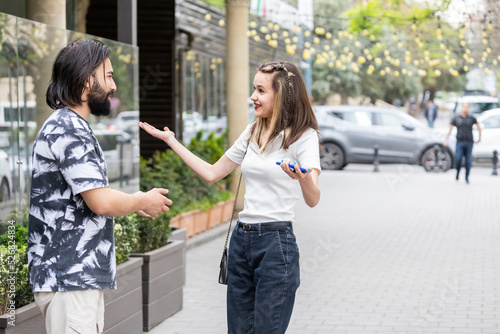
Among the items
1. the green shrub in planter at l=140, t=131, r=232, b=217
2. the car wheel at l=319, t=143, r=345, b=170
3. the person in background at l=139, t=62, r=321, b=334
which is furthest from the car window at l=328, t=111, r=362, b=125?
the person in background at l=139, t=62, r=321, b=334

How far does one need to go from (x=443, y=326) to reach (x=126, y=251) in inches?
101

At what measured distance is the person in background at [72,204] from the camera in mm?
3244

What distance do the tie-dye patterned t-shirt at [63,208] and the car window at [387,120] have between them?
68.7 ft

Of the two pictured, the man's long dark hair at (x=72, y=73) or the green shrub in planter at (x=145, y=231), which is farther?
the green shrub in planter at (x=145, y=231)

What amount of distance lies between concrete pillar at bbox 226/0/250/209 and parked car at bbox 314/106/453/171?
986cm

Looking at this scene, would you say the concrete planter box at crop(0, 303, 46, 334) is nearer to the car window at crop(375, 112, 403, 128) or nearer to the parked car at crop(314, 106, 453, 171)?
the parked car at crop(314, 106, 453, 171)

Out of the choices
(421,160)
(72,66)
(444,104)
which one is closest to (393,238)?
(72,66)

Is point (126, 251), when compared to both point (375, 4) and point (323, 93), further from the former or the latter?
A: point (323, 93)

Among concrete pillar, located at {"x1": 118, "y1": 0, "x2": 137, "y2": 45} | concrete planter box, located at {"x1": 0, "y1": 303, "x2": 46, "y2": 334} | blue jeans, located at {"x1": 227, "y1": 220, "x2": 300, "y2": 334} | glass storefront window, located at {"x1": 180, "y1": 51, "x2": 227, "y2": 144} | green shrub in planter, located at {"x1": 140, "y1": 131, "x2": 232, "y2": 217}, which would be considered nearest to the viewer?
blue jeans, located at {"x1": 227, "y1": 220, "x2": 300, "y2": 334}

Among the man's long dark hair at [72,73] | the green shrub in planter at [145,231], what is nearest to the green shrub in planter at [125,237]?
the green shrub in planter at [145,231]

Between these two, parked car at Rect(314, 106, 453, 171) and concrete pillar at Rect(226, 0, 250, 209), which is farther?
parked car at Rect(314, 106, 453, 171)

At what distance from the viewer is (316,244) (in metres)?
11.1

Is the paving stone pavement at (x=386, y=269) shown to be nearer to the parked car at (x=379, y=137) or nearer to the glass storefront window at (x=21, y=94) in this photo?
the glass storefront window at (x=21, y=94)

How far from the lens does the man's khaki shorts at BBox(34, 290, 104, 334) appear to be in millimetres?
3277
